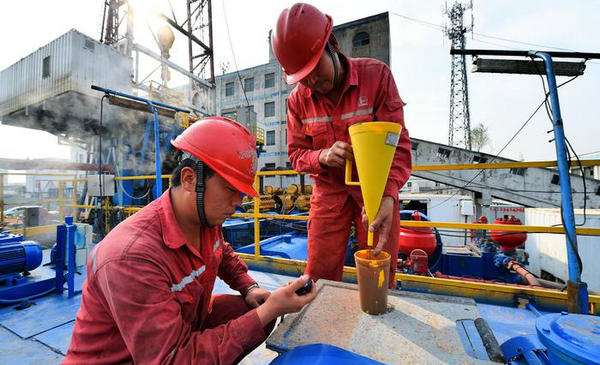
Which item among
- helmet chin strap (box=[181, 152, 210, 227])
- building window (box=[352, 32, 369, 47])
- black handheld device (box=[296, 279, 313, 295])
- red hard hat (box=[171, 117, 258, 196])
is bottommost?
black handheld device (box=[296, 279, 313, 295])

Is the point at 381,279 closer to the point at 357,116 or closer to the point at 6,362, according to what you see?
the point at 357,116

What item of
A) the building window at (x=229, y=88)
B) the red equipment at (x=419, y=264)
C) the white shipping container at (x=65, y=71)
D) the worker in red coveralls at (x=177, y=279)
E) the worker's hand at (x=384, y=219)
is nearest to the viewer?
the worker in red coveralls at (x=177, y=279)

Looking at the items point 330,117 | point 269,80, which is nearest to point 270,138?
point 269,80

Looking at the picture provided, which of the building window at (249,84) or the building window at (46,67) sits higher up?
the building window at (249,84)

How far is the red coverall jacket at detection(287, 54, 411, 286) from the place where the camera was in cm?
156

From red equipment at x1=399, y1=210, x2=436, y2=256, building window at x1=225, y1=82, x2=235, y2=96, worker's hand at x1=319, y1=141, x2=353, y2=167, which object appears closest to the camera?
worker's hand at x1=319, y1=141, x2=353, y2=167

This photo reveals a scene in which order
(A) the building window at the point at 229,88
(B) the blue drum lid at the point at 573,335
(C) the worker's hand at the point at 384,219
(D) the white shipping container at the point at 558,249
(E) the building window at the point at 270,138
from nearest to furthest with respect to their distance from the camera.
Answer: (B) the blue drum lid at the point at 573,335 < (C) the worker's hand at the point at 384,219 < (D) the white shipping container at the point at 558,249 < (E) the building window at the point at 270,138 < (A) the building window at the point at 229,88

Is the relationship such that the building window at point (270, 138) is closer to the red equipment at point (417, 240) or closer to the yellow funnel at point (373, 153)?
the red equipment at point (417, 240)

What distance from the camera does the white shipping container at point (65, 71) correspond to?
10.2 metres

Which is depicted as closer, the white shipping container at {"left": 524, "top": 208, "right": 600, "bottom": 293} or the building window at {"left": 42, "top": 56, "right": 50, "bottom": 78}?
the white shipping container at {"left": 524, "top": 208, "right": 600, "bottom": 293}

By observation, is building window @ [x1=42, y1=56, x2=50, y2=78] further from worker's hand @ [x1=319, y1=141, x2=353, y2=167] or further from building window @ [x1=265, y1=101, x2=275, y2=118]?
building window @ [x1=265, y1=101, x2=275, y2=118]

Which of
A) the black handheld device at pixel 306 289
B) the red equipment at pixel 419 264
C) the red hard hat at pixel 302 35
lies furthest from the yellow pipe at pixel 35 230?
the red equipment at pixel 419 264

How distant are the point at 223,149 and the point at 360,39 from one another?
23989mm

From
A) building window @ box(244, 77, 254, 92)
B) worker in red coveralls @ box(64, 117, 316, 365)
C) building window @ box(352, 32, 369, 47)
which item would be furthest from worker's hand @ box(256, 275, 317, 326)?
building window @ box(244, 77, 254, 92)
